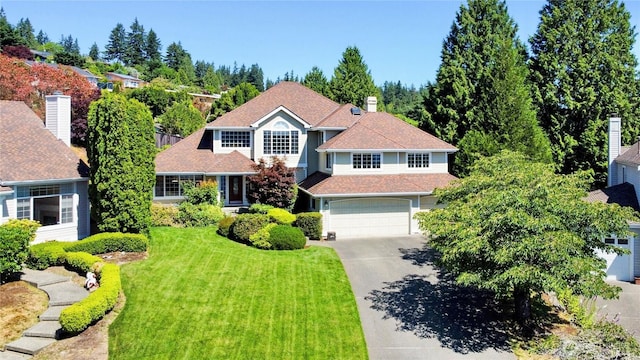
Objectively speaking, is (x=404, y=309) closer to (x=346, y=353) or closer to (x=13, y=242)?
(x=346, y=353)

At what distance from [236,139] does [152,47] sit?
438 ft

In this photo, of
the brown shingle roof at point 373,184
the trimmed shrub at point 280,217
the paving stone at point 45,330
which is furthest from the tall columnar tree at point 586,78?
the paving stone at point 45,330

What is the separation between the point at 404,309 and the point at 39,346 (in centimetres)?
1143

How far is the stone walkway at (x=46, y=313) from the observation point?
13070 millimetres

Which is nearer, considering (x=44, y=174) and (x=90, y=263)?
(x=90, y=263)

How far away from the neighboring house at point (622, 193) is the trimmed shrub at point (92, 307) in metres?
18.5

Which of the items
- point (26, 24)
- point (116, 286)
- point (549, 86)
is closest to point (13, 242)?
point (116, 286)

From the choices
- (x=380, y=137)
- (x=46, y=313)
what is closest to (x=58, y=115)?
(x=46, y=313)

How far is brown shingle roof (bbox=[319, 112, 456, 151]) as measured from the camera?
95.6ft

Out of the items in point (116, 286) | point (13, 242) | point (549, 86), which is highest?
point (549, 86)

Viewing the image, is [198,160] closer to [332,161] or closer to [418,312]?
[332,161]

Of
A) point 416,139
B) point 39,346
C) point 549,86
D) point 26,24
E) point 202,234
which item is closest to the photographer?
point 39,346

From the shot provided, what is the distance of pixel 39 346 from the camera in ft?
43.3

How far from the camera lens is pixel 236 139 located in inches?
1293
